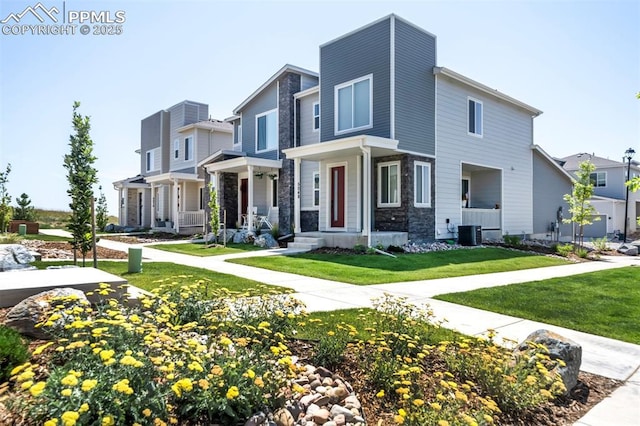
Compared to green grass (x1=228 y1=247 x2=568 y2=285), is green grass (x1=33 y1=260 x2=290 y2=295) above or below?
above

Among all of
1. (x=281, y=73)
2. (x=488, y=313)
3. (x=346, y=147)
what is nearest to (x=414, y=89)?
(x=346, y=147)

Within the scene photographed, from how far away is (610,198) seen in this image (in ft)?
112

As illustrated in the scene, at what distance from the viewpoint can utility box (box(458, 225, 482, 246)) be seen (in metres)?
15.9

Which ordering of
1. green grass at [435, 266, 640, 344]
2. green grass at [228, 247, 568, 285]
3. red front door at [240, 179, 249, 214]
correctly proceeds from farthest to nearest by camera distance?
red front door at [240, 179, 249, 214]
green grass at [228, 247, 568, 285]
green grass at [435, 266, 640, 344]

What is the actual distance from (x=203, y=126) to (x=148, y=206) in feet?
30.0

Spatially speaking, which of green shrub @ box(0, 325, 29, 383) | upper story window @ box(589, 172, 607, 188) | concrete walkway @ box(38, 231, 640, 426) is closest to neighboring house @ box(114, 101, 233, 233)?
concrete walkway @ box(38, 231, 640, 426)

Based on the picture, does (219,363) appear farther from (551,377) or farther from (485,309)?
(485,309)

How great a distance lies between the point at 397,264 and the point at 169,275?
5.79 meters

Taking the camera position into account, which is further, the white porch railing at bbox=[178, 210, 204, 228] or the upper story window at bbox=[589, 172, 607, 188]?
the upper story window at bbox=[589, 172, 607, 188]

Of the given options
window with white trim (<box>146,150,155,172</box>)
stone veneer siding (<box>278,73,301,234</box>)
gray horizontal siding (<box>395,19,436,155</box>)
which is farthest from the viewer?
window with white trim (<box>146,150,155,172</box>)

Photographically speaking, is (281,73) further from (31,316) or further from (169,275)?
(31,316)

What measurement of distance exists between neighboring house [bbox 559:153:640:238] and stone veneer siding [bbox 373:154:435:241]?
907 inches

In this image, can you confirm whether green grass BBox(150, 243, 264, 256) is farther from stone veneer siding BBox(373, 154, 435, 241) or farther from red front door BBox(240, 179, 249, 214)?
stone veneer siding BBox(373, 154, 435, 241)

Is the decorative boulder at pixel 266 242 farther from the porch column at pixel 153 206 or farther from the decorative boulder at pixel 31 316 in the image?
the porch column at pixel 153 206
